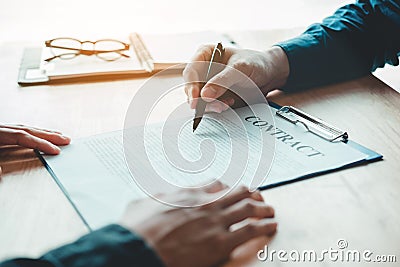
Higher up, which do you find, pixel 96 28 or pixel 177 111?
pixel 177 111

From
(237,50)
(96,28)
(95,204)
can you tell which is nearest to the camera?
(95,204)

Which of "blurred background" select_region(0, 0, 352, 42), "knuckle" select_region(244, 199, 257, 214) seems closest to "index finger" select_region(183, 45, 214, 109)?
"knuckle" select_region(244, 199, 257, 214)

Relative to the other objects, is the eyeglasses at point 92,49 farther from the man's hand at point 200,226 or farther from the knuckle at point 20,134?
the man's hand at point 200,226

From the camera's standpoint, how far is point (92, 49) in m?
1.30

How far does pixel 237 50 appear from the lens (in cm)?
109

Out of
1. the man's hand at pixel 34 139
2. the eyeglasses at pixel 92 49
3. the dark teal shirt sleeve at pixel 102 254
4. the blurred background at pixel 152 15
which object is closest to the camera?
the dark teal shirt sleeve at pixel 102 254

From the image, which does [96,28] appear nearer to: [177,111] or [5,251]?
[177,111]

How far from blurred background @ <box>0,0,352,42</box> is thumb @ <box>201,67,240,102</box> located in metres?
0.90

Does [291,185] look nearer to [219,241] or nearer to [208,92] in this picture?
[219,241]

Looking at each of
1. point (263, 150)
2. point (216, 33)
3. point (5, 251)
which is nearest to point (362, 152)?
point (263, 150)

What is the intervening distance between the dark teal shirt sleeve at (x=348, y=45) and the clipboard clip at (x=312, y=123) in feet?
0.55

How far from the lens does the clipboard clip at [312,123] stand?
882mm

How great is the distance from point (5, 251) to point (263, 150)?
416mm

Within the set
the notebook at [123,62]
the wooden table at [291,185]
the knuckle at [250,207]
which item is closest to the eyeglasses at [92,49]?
the notebook at [123,62]
